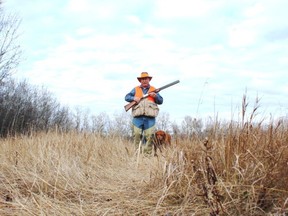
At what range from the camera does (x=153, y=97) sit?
898cm

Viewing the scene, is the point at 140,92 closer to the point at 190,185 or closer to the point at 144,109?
the point at 144,109

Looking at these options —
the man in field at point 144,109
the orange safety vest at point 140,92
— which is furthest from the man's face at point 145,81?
the orange safety vest at point 140,92

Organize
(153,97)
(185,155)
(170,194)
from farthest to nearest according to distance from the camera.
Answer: (153,97), (185,155), (170,194)

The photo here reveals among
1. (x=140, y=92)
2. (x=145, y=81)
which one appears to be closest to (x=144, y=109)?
(x=140, y=92)

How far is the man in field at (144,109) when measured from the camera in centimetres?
884

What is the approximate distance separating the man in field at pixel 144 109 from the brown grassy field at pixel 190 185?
12.5 feet

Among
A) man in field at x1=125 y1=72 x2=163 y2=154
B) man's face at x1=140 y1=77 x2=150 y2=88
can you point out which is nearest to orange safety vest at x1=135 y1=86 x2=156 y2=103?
man in field at x1=125 y1=72 x2=163 y2=154

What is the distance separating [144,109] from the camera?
8.84m

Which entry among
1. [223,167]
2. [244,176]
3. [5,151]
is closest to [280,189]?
[244,176]

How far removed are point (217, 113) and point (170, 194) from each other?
106 centimetres

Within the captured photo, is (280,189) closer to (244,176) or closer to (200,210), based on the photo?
(244,176)

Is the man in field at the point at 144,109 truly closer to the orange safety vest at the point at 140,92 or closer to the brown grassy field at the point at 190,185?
the orange safety vest at the point at 140,92

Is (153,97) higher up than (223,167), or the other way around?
(153,97)

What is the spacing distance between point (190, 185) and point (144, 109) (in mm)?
5422
